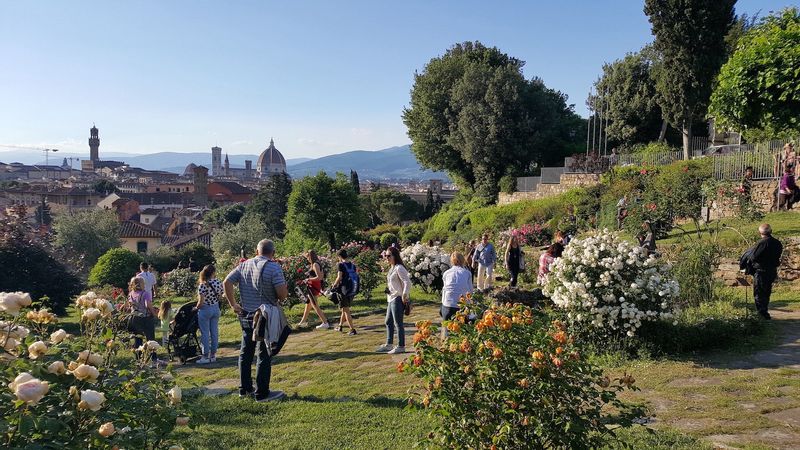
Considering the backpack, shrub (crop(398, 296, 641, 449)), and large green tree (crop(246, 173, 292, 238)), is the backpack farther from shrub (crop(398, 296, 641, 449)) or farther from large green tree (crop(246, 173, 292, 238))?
large green tree (crop(246, 173, 292, 238))

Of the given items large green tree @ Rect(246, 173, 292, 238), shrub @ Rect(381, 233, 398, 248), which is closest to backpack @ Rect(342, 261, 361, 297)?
shrub @ Rect(381, 233, 398, 248)

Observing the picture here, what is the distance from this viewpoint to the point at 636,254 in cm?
640

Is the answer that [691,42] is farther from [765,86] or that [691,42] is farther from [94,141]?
[94,141]

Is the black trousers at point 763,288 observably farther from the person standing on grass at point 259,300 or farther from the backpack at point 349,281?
the person standing on grass at point 259,300

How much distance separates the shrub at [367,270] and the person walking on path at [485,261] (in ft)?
7.89

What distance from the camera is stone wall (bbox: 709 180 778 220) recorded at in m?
13.4

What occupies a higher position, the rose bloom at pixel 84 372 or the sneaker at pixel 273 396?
the rose bloom at pixel 84 372

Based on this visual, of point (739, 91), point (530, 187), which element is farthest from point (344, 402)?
point (530, 187)

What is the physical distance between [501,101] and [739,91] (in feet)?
68.7

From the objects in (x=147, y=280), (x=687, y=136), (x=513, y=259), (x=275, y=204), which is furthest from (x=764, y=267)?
(x=275, y=204)

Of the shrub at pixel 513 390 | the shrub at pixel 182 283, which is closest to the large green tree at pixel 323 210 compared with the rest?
the shrub at pixel 182 283

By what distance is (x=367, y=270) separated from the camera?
490 inches

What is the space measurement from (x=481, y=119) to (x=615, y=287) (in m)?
23.3

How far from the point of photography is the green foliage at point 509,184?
1110 inches
